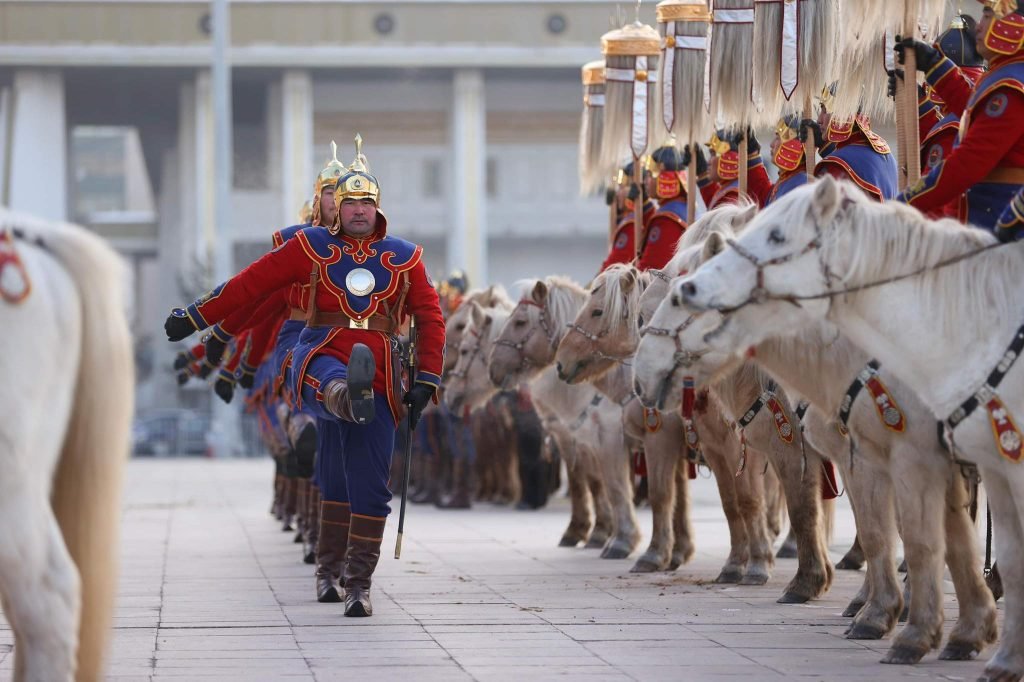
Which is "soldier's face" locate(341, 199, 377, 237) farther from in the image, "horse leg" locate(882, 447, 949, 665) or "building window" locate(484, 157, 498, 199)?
"building window" locate(484, 157, 498, 199)

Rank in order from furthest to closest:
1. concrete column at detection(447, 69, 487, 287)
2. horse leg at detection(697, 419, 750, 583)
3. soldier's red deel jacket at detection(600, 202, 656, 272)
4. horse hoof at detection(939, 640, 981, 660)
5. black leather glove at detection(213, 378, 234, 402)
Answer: concrete column at detection(447, 69, 487, 287) < soldier's red deel jacket at detection(600, 202, 656, 272) < black leather glove at detection(213, 378, 234, 402) < horse leg at detection(697, 419, 750, 583) < horse hoof at detection(939, 640, 981, 660)

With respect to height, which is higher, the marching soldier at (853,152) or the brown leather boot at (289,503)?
the marching soldier at (853,152)

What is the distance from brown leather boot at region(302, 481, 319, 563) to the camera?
11828 mm

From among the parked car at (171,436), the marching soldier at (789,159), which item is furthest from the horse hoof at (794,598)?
the parked car at (171,436)

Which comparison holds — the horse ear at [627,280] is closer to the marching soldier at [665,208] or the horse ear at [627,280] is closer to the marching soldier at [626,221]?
the marching soldier at [665,208]

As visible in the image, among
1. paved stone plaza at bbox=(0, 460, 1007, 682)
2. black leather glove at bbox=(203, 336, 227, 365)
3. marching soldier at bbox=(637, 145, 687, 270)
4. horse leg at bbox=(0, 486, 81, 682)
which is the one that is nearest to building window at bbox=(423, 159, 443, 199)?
paved stone plaza at bbox=(0, 460, 1007, 682)

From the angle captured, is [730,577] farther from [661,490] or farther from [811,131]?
[811,131]

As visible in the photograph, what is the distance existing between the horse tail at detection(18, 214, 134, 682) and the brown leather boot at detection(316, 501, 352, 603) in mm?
3880

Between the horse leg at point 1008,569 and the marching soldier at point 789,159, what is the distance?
3267mm

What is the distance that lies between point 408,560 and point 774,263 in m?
5.92

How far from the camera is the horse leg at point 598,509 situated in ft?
42.6

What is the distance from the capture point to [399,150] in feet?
164

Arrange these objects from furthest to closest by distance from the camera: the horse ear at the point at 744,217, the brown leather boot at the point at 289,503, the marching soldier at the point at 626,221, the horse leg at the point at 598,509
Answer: the brown leather boot at the point at 289,503 < the horse leg at the point at 598,509 < the marching soldier at the point at 626,221 < the horse ear at the point at 744,217

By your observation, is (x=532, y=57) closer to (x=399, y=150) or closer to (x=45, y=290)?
(x=399, y=150)
